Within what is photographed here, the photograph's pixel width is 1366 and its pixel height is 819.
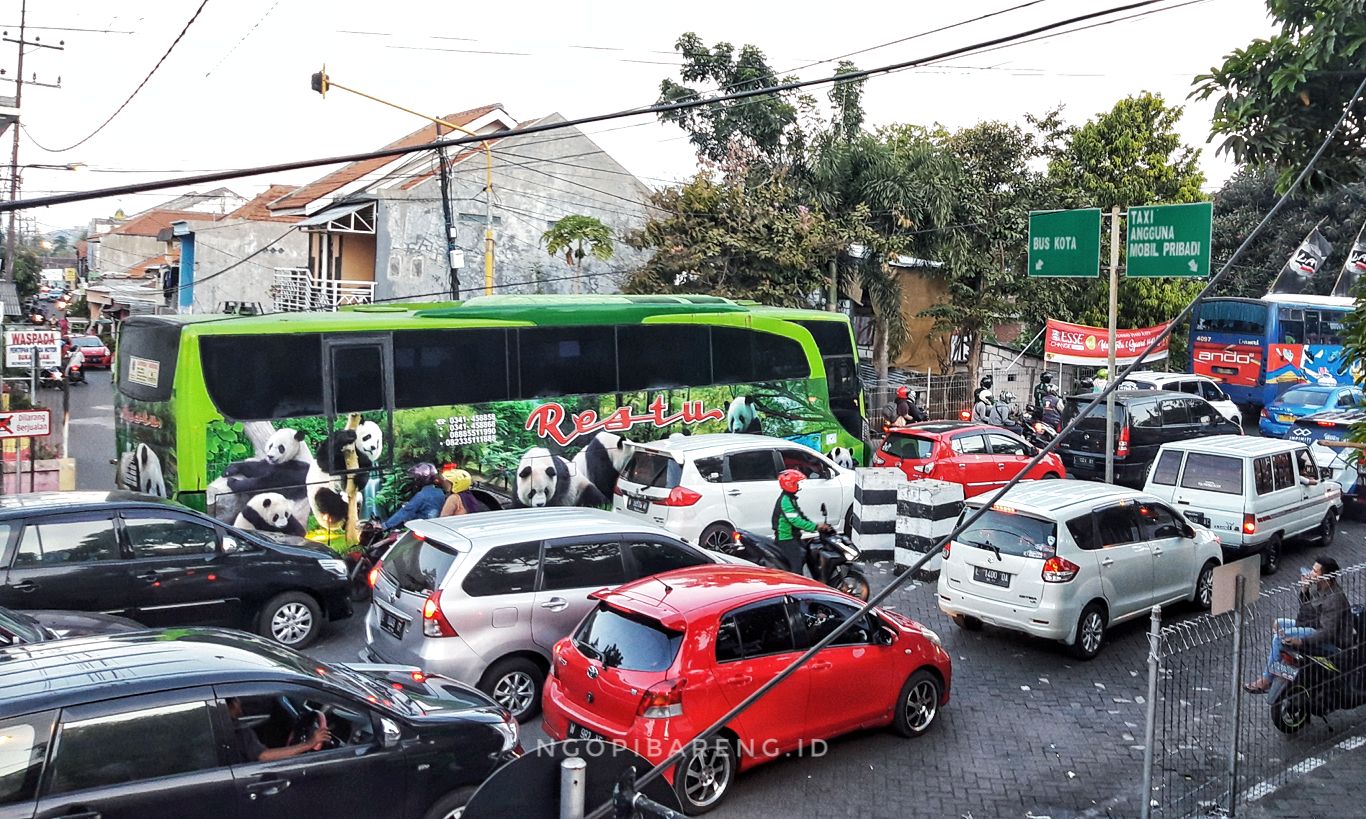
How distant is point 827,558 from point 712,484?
2.31 m

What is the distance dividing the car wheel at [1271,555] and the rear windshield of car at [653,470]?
24.4 ft

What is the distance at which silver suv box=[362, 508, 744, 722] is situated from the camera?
28.1ft

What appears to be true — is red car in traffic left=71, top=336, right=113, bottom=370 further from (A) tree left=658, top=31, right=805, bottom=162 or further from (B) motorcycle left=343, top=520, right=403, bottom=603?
(B) motorcycle left=343, top=520, right=403, bottom=603

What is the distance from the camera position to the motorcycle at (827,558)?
11578 mm

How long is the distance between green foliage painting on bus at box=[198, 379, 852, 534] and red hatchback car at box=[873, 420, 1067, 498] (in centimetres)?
104

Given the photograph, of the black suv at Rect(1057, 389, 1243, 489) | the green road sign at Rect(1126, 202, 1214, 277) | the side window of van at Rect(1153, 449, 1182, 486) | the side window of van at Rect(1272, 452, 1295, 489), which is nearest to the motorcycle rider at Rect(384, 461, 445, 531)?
the side window of van at Rect(1153, 449, 1182, 486)

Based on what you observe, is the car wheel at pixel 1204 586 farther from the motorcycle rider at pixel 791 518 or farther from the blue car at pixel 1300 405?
the blue car at pixel 1300 405

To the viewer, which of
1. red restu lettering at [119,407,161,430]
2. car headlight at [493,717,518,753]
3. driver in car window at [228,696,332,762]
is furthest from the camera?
red restu lettering at [119,407,161,430]

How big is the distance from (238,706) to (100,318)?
66.7 meters

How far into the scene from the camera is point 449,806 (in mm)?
6270

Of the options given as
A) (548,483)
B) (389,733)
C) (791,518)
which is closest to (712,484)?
(791,518)

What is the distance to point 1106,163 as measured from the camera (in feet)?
99.2

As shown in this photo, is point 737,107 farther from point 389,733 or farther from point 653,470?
point 389,733

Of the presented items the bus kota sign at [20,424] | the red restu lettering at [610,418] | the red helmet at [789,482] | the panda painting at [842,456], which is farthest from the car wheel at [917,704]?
the bus kota sign at [20,424]
